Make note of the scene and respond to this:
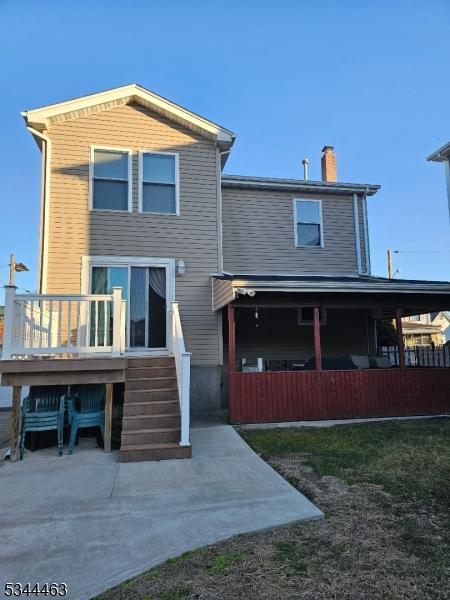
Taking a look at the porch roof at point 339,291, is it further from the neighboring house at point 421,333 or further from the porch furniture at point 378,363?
the neighboring house at point 421,333

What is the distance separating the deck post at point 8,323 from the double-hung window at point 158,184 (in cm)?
390

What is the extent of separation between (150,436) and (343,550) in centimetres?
341

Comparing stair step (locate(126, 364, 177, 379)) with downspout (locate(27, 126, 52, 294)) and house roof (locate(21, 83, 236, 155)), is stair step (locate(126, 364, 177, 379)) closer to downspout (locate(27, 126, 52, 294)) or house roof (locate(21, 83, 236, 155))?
downspout (locate(27, 126, 52, 294))

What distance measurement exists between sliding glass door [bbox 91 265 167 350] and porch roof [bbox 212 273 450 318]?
1271 millimetres

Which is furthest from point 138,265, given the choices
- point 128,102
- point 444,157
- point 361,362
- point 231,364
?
point 444,157

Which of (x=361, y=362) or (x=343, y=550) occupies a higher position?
(x=361, y=362)

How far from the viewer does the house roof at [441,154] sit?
934 centimetres

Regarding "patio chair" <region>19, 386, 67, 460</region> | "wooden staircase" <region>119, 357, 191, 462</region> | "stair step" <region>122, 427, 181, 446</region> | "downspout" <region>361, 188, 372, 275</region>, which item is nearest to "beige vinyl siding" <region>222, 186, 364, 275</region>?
"downspout" <region>361, 188, 372, 275</region>

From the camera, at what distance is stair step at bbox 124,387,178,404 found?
6449mm

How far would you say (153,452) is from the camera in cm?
553

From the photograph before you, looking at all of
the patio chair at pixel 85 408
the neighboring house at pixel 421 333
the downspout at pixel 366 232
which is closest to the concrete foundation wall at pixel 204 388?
the patio chair at pixel 85 408

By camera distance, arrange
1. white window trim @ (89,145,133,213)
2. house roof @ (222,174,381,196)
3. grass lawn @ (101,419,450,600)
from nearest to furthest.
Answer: grass lawn @ (101,419,450,600), white window trim @ (89,145,133,213), house roof @ (222,174,381,196)

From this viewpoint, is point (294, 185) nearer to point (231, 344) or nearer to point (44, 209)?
point (231, 344)

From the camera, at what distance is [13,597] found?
2.48 meters
